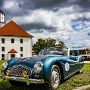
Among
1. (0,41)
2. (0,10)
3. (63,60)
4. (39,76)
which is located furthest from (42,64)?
(0,10)

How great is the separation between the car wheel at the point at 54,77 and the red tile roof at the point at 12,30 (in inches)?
1951

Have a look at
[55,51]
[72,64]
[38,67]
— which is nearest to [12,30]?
[55,51]

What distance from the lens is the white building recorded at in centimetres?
5444

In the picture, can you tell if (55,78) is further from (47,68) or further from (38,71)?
(38,71)

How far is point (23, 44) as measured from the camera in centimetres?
5678

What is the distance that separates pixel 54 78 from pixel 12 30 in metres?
51.7

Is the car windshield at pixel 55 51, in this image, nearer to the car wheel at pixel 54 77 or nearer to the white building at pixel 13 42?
the car wheel at pixel 54 77

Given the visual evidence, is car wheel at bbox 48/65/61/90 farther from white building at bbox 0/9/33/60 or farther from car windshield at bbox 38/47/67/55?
white building at bbox 0/9/33/60

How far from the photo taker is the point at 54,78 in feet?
19.1

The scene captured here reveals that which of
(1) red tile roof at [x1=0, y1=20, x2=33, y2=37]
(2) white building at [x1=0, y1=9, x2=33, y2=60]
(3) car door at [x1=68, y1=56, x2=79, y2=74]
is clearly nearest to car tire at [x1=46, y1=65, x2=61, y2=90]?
(3) car door at [x1=68, y1=56, x2=79, y2=74]

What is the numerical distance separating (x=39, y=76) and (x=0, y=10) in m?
61.6

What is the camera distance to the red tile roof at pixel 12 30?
5484 centimetres

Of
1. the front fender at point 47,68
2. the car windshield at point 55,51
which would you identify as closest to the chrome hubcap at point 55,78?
the front fender at point 47,68

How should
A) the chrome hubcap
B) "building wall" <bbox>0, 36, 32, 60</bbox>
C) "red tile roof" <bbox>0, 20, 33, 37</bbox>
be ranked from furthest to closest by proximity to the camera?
"red tile roof" <bbox>0, 20, 33, 37</bbox>
"building wall" <bbox>0, 36, 32, 60</bbox>
the chrome hubcap
